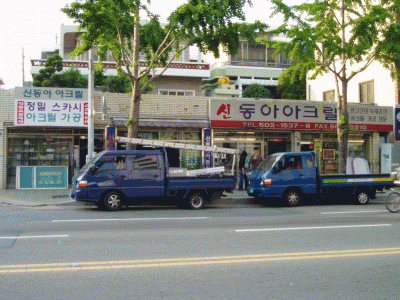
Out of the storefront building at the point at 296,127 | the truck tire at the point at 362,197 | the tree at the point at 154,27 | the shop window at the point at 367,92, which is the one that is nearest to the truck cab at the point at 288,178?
the truck tire at the point at 362,197

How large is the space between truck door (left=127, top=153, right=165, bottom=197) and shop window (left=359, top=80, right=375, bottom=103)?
16.1m

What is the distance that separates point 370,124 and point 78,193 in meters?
15.5

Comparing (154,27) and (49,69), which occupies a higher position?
(49,69)

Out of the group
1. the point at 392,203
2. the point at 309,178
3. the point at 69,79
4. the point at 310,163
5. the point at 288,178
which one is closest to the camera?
the point at 392,203

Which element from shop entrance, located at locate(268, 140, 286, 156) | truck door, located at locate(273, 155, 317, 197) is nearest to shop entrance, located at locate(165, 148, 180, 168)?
shop entrance, located at locate(268, 140, 286, 156)

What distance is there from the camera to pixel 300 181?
14.6 metres

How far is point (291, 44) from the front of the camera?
16.1 m

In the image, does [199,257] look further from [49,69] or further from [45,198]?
[49,69]

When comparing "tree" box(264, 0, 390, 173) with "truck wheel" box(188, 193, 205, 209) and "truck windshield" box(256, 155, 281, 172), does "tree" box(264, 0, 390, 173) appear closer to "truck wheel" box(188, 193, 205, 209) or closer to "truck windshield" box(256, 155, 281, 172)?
"truck windshield" box(256, 155, 281, 172)

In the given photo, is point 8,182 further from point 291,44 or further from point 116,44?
point 291,44

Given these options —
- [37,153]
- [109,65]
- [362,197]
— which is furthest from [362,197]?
[109,65]

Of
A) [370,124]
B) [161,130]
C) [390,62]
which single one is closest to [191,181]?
[161,130]

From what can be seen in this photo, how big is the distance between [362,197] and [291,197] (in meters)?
2.72

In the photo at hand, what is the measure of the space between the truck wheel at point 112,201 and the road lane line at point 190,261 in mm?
6506
